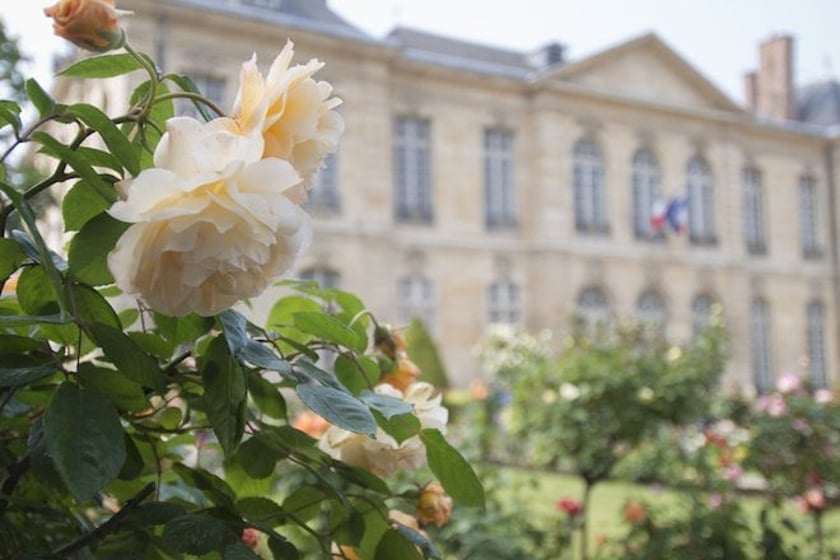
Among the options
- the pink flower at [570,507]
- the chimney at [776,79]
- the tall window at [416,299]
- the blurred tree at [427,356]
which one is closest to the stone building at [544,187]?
the tall window at [416,299]

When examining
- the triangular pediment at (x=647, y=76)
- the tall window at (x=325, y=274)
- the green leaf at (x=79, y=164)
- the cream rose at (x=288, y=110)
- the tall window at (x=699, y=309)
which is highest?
the triangular pediment at (x=647, y=76)

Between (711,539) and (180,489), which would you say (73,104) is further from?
(711,539)

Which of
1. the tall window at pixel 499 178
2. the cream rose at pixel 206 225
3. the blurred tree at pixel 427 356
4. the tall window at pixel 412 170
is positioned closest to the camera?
the cream rose at pixel 206 225

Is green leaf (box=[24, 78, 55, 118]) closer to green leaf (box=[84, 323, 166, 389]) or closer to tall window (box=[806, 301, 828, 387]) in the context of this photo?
green leaf (box=[84, 323, 166, 389])

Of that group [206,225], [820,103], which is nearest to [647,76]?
[820,103]

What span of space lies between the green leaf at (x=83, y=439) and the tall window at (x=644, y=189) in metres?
18.6

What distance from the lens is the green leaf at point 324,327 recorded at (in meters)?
0.95

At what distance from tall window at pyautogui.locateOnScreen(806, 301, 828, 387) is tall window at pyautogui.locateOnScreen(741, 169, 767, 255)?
2.09 metres

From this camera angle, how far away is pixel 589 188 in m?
18.3

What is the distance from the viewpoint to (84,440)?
2.35 feet

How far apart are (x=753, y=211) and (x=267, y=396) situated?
21.3 meters

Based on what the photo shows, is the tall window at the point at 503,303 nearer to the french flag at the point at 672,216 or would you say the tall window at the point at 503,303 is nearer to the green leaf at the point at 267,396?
the french flag at the point at 672,216

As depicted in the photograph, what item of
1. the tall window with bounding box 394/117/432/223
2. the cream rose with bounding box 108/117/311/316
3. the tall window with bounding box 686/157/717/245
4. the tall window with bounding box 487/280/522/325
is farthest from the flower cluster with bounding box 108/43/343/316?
the tall window with bounding box 686/157/717/245

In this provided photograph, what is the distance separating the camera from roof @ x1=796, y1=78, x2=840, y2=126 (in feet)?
74.4
